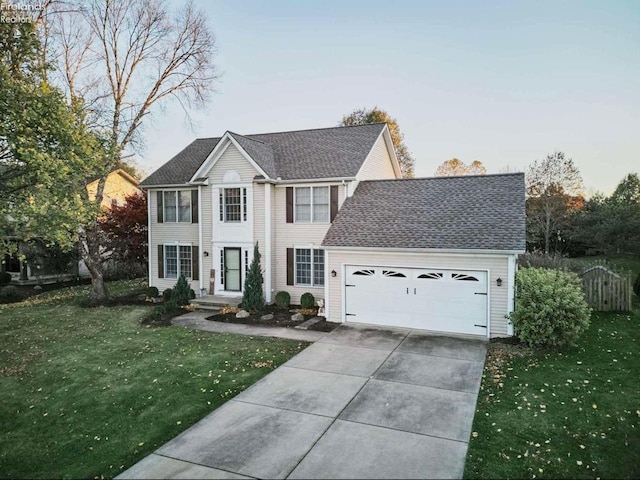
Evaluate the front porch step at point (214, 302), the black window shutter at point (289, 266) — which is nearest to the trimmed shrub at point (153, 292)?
the front porch step at point (214, 302)

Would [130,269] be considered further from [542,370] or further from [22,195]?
[542,370]

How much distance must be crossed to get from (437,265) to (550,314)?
318 cm

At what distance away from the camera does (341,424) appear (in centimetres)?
634

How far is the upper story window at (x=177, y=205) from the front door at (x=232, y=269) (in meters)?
2.47

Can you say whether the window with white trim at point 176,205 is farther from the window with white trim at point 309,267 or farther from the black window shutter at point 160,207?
the window with white trim at point 309,267

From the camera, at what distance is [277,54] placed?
1938cm

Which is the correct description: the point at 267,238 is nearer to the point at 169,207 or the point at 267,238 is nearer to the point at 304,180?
the point at 304,180

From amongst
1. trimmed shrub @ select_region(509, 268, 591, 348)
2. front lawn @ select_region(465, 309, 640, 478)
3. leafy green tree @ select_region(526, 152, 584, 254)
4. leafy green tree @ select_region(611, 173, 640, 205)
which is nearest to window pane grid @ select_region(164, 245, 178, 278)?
front lawn @ select_region(465, 309, 640, 478)

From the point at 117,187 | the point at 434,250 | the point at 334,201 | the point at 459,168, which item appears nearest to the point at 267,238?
the point at 334,201

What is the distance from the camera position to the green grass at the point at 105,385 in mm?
5797

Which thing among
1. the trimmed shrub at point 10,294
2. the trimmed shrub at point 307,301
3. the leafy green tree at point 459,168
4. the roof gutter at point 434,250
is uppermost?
the leafy green tree at point 459,168

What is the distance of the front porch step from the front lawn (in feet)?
32.0

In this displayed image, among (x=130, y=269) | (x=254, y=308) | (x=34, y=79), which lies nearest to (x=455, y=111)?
(x=254, y=308)

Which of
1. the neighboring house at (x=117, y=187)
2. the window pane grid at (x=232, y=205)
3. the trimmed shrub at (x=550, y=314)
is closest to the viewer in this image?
the trimmed shrub at (x=550, y=314)
